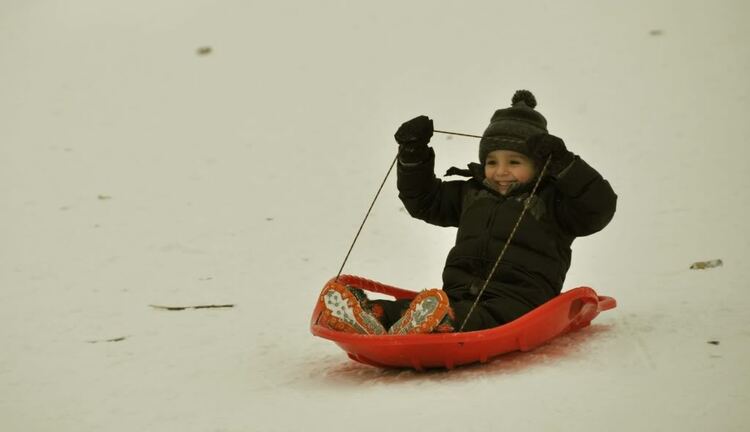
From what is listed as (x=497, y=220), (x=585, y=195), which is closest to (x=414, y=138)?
(x=497, y=220)

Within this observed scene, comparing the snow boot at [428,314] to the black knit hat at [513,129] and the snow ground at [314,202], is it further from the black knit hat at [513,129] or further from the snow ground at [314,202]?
the black knit hat at [513,129]

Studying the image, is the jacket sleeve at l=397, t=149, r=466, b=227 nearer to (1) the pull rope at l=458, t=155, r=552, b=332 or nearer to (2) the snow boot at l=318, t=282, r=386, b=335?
(1) the pull rope at l=458, t=155, r=552, b=332

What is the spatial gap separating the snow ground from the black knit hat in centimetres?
57

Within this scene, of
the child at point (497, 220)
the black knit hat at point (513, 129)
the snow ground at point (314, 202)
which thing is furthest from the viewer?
the black knit hat at point (513, 129)

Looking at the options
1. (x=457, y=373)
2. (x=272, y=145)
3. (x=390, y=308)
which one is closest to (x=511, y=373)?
(x=457, y=373)

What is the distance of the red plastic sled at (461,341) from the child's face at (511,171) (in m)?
0.38

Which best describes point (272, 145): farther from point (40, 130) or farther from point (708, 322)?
point (708, 322)

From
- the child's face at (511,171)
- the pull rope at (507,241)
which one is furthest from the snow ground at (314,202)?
the child's face at (511,171)

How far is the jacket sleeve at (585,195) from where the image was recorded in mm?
2461

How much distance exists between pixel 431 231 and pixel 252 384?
1669 millimetres

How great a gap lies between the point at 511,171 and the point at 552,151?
242 mm

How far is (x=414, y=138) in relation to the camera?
2691 millimetres

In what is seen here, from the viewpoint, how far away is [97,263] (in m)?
3.73

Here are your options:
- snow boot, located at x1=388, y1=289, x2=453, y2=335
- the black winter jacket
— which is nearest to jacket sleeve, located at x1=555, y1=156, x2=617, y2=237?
the black winter jacket
